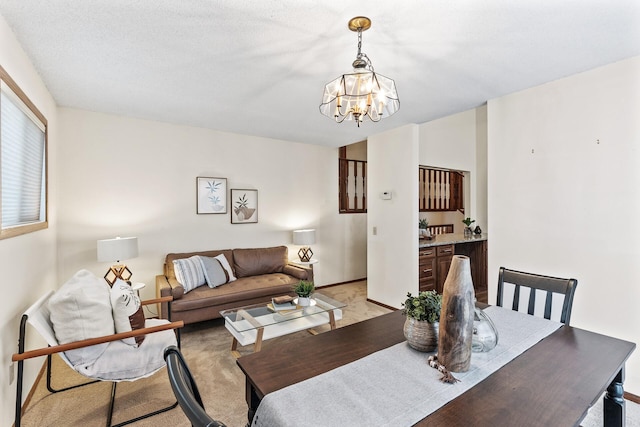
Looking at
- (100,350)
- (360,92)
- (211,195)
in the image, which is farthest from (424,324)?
(211,195)

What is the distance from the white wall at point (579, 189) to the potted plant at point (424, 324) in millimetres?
1871

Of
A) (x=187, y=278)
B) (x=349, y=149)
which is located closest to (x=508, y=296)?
(x=187, y=278)

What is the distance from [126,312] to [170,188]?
86.5 inches

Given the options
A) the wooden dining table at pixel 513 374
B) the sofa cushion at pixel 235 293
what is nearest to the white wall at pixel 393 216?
the sofa cushion at pixel 235 293

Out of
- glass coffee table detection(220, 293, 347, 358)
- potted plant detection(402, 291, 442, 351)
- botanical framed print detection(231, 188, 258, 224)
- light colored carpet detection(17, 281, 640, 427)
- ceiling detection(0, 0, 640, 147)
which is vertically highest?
ceiling detection(0, 0, 640, 147)

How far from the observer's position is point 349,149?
5.84 m

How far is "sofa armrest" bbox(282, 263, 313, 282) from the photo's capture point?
156 inches

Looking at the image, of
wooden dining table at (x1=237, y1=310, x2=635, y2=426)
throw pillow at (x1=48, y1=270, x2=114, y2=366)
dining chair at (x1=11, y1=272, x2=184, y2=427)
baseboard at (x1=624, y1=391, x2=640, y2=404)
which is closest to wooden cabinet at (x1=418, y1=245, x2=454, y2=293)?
baseboard at (x1=624, y1=391, x2=640, y2=404)

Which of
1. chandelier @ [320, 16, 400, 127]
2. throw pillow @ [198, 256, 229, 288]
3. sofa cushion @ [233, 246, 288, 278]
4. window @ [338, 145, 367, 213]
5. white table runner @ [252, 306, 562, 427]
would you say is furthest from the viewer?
window @ [338, 145, 367, 213]

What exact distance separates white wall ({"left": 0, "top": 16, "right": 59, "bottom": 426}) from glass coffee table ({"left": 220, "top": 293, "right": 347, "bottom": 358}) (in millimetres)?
1341

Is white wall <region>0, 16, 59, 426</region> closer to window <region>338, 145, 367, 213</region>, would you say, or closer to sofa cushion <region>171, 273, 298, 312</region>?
sofa cushion <region>171, 273, 298, 312</region>

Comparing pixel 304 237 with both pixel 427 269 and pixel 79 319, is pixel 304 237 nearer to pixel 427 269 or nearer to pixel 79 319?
pixel 427 269

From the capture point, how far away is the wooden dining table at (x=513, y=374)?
942 millimetres

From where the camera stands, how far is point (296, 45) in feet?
6.46
